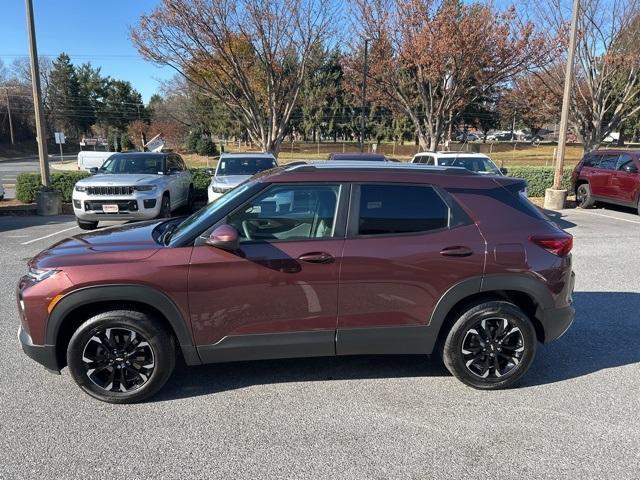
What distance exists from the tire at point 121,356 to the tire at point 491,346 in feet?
6.84

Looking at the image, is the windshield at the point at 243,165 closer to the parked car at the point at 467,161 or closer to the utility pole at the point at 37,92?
the parked car at the point at 467,161

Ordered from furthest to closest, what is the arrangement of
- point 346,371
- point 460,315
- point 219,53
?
point 219,53 → point 346,371 → point 460,315

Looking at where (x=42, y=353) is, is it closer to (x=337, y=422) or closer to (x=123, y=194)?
(x=337, y=422)

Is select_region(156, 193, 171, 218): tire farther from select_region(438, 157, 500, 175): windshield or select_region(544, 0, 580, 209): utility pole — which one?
select_region(544, 0, 580, 209): utility pole

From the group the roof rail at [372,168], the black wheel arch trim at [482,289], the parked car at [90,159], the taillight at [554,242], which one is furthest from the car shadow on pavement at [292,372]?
the parked car at [90,159]

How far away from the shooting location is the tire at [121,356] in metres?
3.32

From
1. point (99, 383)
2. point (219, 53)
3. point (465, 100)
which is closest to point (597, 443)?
point (99, 383)

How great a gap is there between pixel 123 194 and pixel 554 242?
8446 mm

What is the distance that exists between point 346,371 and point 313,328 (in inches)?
27.9

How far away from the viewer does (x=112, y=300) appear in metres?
3.32

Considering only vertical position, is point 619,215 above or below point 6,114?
below

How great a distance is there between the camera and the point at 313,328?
3484 millimetres

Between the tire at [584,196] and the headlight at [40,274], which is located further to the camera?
the tire at [584,196]

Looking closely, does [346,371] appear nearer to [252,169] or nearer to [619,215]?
[252,169]
